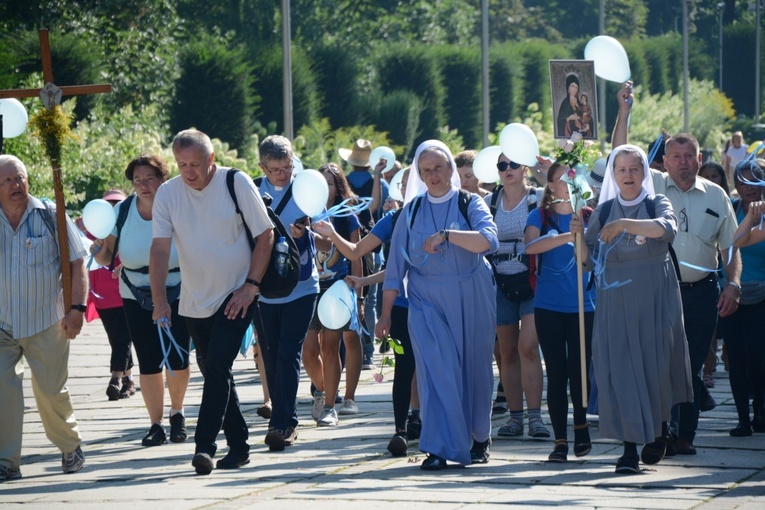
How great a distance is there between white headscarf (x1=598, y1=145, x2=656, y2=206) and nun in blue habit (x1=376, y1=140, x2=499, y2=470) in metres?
0.70

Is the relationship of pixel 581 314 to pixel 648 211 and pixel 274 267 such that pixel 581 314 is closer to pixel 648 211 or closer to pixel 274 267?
pixel 648 211

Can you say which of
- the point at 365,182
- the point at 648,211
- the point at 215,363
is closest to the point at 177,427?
the point at 215,363

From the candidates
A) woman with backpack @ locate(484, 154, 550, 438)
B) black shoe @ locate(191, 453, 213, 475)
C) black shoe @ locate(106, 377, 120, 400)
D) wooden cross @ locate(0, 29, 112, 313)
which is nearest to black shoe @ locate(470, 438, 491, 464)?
woman with backpack @ locate(484, 154, 550, 438)

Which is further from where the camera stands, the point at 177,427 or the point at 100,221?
the point at 100,221

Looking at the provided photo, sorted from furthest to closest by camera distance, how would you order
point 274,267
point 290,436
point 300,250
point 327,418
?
point 327,418 → point 300,250 → point 290,436 → point 274,267

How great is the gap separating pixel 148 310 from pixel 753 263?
13.7 ft

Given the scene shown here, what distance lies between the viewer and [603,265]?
8.00m

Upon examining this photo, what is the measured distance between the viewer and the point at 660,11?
103000 millimetres

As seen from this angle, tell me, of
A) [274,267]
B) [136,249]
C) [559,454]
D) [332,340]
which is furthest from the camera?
[332,340]

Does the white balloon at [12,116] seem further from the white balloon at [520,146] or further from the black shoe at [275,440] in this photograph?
the white balloon at [520,146]

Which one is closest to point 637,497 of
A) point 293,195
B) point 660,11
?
point 293,195

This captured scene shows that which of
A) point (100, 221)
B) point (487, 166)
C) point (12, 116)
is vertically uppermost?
point (12, 116)

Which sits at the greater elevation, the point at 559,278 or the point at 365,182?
the point at 365,182

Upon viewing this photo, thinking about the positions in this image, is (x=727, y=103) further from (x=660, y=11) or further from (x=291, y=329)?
(x=291, y=329)
